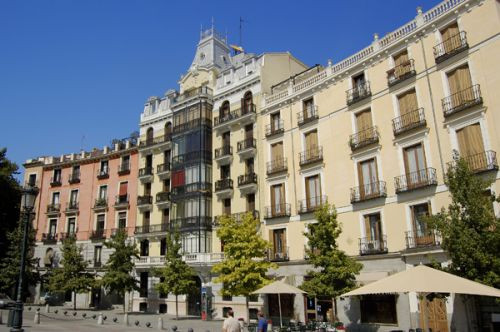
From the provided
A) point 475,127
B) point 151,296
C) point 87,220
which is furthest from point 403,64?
point 87,220

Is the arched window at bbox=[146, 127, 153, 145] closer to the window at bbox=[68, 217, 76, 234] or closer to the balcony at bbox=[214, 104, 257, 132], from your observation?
the balcony at bbox=[214, 104, 257, 132]

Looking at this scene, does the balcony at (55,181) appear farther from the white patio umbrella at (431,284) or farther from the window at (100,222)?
the white patio umbrella at (431,284)

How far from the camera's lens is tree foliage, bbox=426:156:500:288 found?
14.6 metres

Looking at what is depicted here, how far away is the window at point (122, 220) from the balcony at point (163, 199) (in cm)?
508

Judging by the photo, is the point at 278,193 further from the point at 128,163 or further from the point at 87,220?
the point at 87,220

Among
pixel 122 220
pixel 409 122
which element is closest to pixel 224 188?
pixel 122 220

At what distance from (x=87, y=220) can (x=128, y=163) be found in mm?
7652

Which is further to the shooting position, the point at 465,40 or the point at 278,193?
the point at 278,193

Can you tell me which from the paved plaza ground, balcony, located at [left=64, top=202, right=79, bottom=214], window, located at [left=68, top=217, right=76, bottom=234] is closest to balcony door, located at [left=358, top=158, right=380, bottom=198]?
the paved plaza ground

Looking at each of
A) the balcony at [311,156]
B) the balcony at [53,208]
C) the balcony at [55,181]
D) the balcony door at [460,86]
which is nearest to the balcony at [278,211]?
the balcony at [311,156]

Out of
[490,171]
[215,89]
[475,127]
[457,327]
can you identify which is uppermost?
[215,89]

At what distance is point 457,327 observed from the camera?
19453 mm

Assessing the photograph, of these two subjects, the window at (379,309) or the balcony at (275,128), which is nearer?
the window at (379,309)

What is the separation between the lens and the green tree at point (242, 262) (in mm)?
26016
